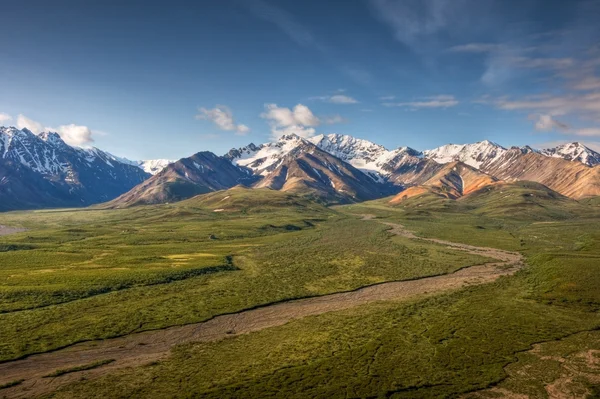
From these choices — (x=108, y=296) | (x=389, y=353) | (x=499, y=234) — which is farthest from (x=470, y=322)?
(x=499, y=234)

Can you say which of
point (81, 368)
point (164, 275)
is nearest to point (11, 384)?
point (81, 368)

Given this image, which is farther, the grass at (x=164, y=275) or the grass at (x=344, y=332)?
the grass at (x=164, y=275)

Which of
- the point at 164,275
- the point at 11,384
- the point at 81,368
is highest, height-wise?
the point at 164,275

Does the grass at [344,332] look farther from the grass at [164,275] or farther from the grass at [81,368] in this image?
the grass at [81,368]

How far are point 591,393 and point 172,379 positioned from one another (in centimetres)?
4596

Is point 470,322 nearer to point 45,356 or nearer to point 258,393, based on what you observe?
point 258,393

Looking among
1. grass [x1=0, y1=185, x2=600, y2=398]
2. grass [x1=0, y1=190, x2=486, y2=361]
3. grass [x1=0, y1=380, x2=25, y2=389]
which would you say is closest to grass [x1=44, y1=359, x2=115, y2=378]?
grass [x1=0, y1=380, x2=25, y2=389]

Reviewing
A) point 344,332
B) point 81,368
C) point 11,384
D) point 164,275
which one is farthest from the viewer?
point 164,275

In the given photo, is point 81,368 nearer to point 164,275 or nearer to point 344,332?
point 344,332

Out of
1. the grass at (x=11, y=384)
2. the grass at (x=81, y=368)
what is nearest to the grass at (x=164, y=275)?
the grass at (x=11, y=384)

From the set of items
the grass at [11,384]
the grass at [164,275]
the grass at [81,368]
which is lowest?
the grass at [81,368]

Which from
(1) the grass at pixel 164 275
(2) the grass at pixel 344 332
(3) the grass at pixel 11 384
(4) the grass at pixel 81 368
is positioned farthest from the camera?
(1) the grass at pixel 164 275

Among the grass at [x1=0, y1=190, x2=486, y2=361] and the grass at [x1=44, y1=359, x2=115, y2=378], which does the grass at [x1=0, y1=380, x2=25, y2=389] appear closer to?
the grass at [x1=44, y1=359, x2=115, y2=378]

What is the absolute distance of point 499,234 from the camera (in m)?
186
